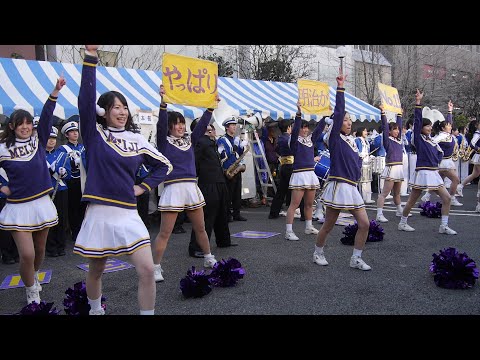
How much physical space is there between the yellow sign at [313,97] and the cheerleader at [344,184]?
185 cm

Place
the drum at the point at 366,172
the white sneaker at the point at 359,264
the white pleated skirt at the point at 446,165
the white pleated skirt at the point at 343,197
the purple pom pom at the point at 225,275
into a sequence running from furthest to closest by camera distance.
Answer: the drum at the point at 366,172
the white pleated skirt at the point at 446,165
the white sneaker at the point at 359,264
the white pleated skirt at the point at 343,197
the purple pom pom at the point at 225,275

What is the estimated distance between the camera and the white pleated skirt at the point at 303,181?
276 inches

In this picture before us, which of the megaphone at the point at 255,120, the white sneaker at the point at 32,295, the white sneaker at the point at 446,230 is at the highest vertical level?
the megaphone at the point at 255,120

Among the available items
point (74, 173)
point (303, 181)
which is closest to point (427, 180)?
point (303, 181)

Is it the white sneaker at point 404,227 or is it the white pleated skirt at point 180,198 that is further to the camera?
the white sneaker at point 404,227

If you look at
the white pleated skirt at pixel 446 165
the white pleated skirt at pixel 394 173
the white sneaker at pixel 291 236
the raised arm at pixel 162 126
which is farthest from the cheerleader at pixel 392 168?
the raised arm at pixel 162 126

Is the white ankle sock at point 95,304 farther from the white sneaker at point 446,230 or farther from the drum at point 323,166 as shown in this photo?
the drum at point 323,166

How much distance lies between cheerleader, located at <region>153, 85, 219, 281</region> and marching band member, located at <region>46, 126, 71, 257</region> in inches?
92.4

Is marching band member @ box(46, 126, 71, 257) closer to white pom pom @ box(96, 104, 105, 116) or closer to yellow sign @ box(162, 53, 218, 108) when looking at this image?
yellow sign @ box(162, 53, 218, 108)

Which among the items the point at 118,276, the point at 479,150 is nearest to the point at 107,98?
the point at 118,276

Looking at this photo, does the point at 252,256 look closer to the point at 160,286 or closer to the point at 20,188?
the point at 160,286

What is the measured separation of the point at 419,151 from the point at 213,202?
144 inches

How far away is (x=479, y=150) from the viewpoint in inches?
397

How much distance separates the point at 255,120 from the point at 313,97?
10.2ft
